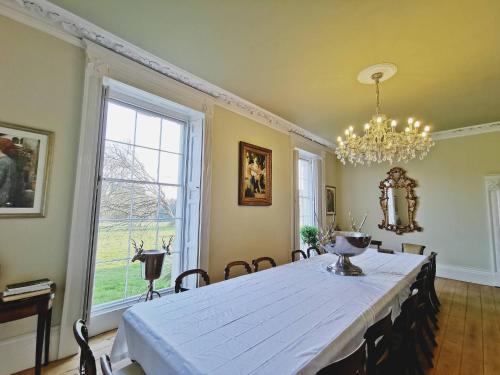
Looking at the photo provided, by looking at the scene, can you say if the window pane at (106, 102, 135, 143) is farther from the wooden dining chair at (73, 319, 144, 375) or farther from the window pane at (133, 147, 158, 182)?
the wooden dining chair at (73, 319, 144, 375)

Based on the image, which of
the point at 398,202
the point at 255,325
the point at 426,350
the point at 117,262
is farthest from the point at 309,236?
the point at 255,325

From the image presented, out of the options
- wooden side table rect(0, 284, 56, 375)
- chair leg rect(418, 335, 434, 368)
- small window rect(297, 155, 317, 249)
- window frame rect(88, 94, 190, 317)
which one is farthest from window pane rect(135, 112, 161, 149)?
chair leg rect(418, 335, 434, 368)

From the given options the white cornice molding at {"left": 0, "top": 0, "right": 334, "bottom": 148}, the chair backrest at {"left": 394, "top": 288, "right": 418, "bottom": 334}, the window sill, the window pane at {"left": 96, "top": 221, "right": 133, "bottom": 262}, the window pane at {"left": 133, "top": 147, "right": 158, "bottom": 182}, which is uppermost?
the white cornice molding at {"left": 0, "top": 0, "right": 334, "bottom": 148}

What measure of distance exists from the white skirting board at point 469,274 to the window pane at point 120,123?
5978 millimetres

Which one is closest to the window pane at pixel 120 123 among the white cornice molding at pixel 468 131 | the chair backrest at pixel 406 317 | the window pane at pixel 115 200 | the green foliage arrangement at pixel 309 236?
the window pane at pixel 115 200

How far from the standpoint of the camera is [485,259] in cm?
426

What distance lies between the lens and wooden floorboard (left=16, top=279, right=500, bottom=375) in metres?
1.94

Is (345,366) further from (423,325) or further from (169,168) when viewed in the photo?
(169,168)

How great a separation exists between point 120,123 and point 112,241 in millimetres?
1290

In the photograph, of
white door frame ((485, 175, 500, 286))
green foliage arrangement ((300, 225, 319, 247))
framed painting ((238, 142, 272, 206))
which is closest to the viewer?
framed painting ((238, 142, 272, 206))

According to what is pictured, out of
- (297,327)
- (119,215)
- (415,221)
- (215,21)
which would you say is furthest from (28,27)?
(415,221)

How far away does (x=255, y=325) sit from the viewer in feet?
4.10

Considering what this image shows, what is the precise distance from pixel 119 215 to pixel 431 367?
325 cm

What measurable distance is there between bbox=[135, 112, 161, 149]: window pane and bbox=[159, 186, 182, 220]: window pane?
56 cm
